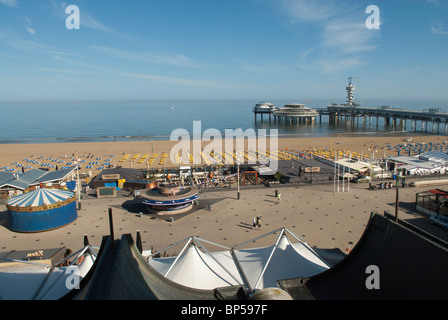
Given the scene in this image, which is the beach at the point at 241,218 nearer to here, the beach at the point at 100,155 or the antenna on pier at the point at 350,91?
the beach at the point at 100,155

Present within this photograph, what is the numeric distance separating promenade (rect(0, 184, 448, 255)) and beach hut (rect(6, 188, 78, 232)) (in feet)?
1.40

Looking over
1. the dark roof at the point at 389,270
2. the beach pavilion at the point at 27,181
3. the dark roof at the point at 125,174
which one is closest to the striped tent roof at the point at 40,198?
the beach pavilion at the point at 27,181

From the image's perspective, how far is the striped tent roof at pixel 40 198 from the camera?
17203 millimetres

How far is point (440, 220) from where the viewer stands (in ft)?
54.0

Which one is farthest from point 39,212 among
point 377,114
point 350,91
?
point 350,91

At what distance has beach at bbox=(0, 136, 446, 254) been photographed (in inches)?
615

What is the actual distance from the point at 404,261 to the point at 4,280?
9679 millimetres

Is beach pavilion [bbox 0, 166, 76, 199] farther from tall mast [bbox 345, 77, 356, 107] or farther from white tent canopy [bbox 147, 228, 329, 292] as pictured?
tall mast [bbox 345, 77, 356, 107]

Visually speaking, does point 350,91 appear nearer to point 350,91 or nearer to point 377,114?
point 350,91

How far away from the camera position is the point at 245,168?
3130 cm

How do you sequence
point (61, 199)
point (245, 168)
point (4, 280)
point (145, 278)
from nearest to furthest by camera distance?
point (145, 278), point (4, 280), point (61, 199), point (245, 168)

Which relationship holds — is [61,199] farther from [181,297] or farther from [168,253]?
[181,297]
